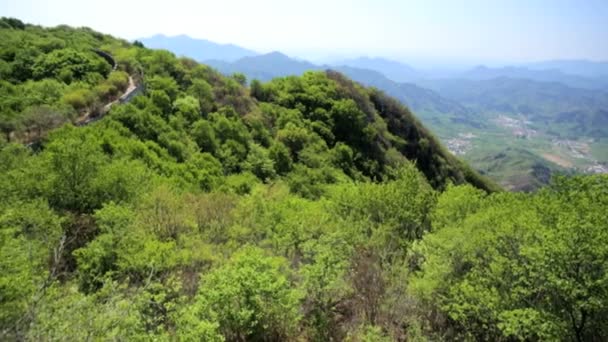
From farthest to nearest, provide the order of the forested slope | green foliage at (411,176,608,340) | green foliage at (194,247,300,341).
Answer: green foliage at (194,247,300,341) < green foliage at (411,176,608,340) < the forested slope

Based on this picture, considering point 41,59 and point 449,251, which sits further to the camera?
point 41,59

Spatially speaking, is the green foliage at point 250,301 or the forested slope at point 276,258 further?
the green foliage at point 250,301

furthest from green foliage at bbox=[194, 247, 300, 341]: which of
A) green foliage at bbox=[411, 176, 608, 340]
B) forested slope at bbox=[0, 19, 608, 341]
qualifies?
green foliage at bbox=[411, 176, 608, 340]

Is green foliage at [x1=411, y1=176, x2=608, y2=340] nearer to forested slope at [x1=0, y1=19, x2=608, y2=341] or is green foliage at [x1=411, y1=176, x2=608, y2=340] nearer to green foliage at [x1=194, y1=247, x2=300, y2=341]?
forested slope at [x1=0, y1=19, x2=608, y2=341]

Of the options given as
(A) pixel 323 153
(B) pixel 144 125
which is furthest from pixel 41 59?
(A) pixel 323 153

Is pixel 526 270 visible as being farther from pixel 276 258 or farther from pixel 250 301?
pixel 250 301

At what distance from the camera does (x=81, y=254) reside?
52.9 ft

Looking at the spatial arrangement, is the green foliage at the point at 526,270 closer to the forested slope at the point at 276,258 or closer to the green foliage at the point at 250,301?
the forested slope at the point at 276,258

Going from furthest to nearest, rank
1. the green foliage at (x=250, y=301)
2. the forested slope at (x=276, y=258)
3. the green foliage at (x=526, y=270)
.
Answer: the green foliage at (x=250, y=301) < the green foliage at (x=526, y=270) < the forested slope at (x=276, y=258)

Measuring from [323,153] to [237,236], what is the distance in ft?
140

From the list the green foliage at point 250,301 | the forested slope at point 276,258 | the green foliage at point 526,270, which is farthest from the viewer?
the green foliage at point 250,301

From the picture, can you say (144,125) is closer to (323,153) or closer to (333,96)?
(323,153)

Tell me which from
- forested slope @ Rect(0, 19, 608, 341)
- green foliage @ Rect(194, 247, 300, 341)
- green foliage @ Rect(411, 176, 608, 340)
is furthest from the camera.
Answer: green foliage @ Rect(194, 247, 300, 341)

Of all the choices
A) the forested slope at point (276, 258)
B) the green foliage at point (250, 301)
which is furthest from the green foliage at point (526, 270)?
the green foliage at point (250, 301)
